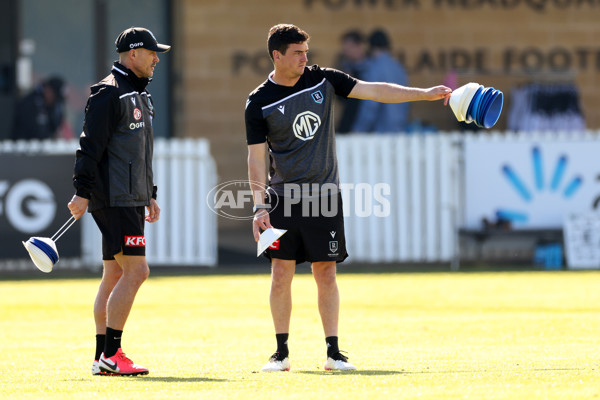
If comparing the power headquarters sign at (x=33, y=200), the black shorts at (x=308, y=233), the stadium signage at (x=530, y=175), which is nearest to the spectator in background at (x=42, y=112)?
the power headquarters sign at (x=33, y=200)

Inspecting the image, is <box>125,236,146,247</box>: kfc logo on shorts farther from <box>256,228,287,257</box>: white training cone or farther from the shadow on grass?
the shadow on grass

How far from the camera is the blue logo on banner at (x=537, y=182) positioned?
16.6m

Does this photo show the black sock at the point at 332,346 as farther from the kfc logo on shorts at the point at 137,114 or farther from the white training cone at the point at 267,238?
the kfc logo on shorts at the point at 137,114

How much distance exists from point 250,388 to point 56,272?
10.3 m

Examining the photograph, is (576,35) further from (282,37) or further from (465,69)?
Result: (282,37)

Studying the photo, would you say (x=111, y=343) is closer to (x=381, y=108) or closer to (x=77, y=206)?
(x=77, y=206)

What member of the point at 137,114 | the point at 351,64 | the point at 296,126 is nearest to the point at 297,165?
the point at 296,126

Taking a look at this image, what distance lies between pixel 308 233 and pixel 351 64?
39.4 feet

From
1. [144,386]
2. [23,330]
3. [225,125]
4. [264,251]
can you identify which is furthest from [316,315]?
[225,125]

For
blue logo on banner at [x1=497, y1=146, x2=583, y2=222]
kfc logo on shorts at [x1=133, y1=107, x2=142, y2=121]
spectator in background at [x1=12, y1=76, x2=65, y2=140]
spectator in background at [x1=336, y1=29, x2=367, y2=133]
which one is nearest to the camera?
kfc logo on shorts at [x1=133, y1=107, x2=142, y2=121]

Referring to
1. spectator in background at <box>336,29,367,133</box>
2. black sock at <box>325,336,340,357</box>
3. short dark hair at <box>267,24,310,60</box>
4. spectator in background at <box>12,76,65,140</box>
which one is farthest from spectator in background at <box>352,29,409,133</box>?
black sock at <box>325,336,340,357</box>

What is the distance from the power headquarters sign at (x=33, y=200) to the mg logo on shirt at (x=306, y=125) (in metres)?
8.75

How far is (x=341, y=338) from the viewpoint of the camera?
926 centimetres

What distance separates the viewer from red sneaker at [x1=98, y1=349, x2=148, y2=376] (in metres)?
7.27
